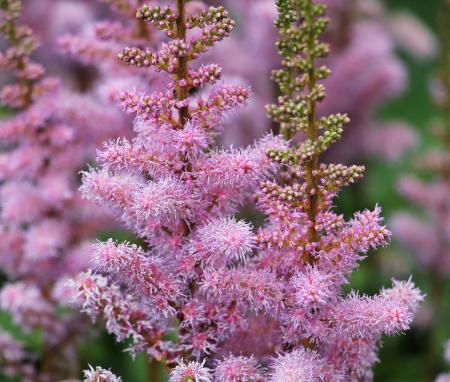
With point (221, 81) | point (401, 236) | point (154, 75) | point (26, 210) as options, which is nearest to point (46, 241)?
point (26, 210)

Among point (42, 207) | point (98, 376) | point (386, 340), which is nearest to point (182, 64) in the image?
point (98, 376)

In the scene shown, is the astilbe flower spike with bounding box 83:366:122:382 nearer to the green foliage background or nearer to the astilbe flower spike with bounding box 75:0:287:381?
the astilbe flower spike with bounding box 75:0:287:381

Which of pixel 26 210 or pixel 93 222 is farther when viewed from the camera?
pixel 93 222

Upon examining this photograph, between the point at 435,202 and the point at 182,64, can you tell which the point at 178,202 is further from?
the point at 435,202

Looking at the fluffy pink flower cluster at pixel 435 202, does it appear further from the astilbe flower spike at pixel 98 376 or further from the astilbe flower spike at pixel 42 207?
the astilbe flower spike at pixel 98 376

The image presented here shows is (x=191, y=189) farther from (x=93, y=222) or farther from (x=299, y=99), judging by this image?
(x=93, y=222)

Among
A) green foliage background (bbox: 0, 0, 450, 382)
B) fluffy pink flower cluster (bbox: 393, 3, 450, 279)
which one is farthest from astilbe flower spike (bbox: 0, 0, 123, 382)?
fluffy pink flower cluster (bbox: 393, 3, 450, 279)

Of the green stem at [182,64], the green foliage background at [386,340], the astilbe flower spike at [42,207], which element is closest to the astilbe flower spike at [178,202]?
the green stem at [182,64]
